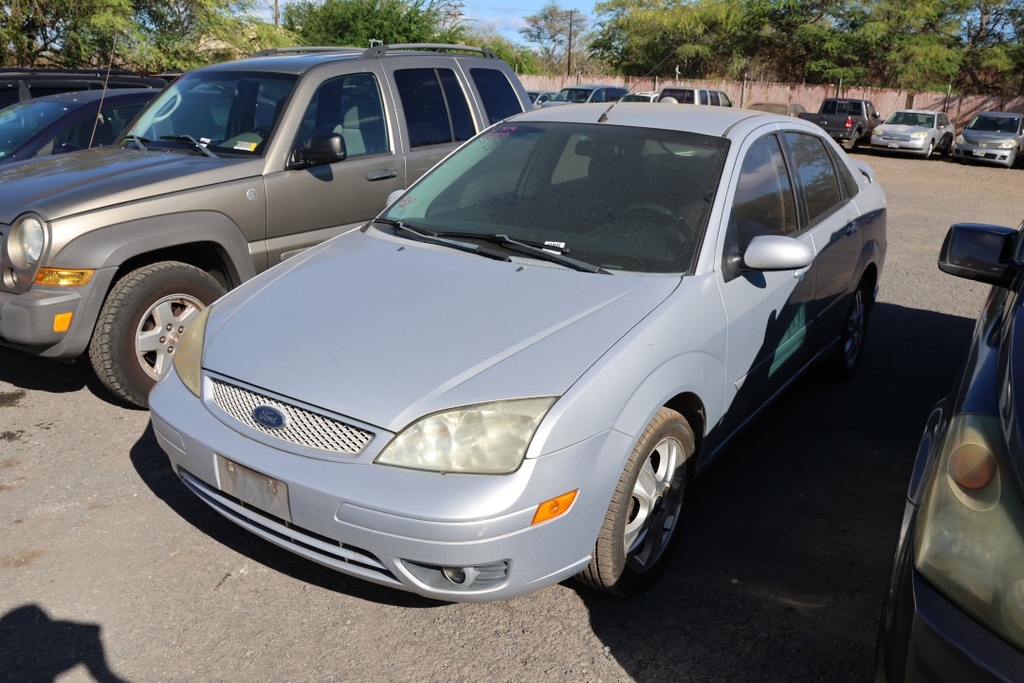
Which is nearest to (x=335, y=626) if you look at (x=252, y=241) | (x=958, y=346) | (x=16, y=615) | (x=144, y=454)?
(x=16, y=615)

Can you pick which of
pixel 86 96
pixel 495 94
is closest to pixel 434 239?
pixel 495 94

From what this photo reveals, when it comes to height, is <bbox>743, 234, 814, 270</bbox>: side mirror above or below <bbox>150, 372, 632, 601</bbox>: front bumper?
above

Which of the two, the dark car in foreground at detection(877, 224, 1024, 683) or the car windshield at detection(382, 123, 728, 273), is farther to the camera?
the car windshield at detection(382, 123, 728, 273)

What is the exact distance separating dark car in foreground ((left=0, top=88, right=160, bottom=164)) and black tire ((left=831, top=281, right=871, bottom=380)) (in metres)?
5.59

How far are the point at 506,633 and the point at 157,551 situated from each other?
141 centimetres

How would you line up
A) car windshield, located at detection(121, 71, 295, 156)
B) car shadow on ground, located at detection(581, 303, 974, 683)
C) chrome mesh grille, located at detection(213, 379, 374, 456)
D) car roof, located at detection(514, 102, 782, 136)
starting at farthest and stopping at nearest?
1. car windshield, located at detection(121, 71, 295, 156)
2. car roof, located at detection(514, 102, 782, 136)
3. car shadow on ground, located at detection(581, 303, 974, 683)
4. chrome mesh grille, located at detection(213, 379, 374, 456)

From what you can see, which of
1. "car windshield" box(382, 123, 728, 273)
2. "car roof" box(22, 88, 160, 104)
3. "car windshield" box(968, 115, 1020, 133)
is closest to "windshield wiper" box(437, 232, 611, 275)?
"car windshield" box(382, 123, 728, 273)

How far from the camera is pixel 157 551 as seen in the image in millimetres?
3344

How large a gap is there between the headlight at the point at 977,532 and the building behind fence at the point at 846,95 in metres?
29.9

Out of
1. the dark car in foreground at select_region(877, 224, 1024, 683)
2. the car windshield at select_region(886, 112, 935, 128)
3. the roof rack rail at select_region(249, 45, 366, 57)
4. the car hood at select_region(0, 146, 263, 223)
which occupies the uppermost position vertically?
the roof rack rail at select_region(249, 45, 366, 57)

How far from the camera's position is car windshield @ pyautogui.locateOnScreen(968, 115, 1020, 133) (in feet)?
79.2

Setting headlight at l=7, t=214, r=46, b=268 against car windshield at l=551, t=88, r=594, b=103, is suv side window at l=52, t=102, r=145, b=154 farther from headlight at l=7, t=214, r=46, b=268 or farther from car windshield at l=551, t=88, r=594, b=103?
car windshield at l=551, t=88, r=594, b=103

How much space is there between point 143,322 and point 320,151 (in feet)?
4.55

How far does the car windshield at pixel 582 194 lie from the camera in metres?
3.49
